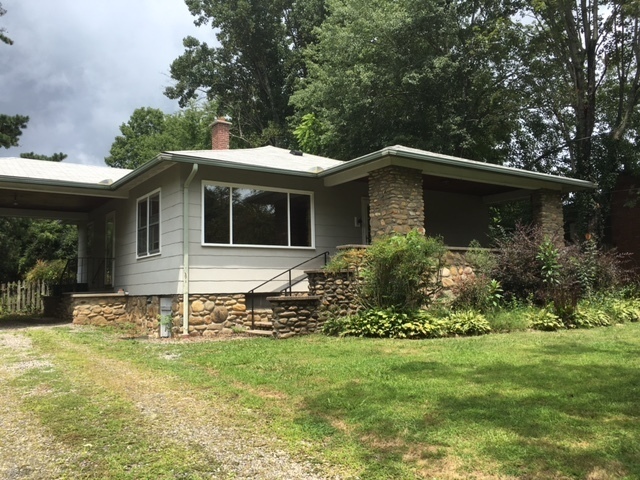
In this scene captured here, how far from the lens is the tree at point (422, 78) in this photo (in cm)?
2023

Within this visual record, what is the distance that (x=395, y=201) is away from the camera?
10586 mm

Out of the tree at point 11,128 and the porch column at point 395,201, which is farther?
the tree at point 11,128

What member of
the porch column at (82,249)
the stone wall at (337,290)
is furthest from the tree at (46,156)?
the stone wall at (337,290)

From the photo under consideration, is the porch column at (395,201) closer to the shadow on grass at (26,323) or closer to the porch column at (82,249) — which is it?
the shadow on grass at (26,323)

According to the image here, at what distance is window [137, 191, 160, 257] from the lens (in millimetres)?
11371

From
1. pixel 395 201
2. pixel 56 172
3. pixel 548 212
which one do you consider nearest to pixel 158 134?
pixel 56 172

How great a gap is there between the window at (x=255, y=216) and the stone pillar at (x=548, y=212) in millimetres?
6178

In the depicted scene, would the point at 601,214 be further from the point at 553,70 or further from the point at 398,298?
the point at 398,298

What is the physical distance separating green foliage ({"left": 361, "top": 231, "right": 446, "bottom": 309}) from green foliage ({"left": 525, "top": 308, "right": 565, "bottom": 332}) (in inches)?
74.9

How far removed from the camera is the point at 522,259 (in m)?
10.9

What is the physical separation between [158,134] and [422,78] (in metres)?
26.3

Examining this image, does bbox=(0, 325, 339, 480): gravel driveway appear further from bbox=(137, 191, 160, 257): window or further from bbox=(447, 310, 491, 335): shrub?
bbox=(137, 191, 160, 257): window

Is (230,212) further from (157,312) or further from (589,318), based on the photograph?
(589,318)

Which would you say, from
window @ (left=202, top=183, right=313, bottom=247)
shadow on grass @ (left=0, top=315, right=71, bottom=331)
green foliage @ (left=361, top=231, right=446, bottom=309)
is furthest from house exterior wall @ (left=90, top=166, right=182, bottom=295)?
green foliage @ (left=361, top=231, right=446, bottom=309)
